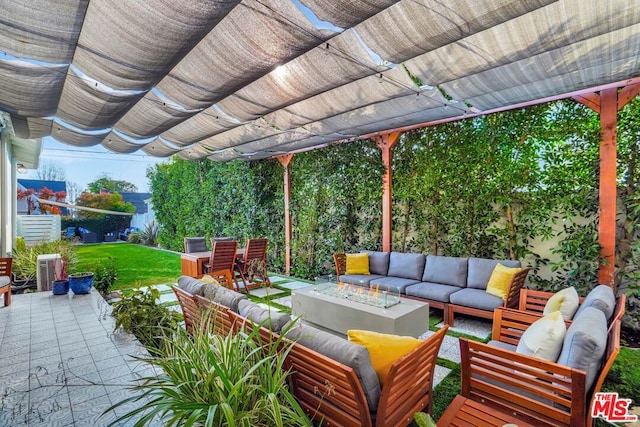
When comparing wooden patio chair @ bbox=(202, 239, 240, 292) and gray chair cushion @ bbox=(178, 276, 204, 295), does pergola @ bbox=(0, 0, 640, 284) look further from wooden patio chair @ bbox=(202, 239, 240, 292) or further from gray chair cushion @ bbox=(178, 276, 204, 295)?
Result: wooden patio chair @ bbox=(202, 239, 240, 292)

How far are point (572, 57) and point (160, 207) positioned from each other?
40.8ft

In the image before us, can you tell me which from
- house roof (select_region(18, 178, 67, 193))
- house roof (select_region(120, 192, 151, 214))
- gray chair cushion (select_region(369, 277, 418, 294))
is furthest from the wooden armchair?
house roof (select_region(120, 192, 151, 214))

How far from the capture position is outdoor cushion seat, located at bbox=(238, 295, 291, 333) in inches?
77.3

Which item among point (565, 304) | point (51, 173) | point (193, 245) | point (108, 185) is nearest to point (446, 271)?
point (565, 304)

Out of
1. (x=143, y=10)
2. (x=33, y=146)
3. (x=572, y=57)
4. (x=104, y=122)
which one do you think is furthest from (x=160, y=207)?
(x=572, y=57)

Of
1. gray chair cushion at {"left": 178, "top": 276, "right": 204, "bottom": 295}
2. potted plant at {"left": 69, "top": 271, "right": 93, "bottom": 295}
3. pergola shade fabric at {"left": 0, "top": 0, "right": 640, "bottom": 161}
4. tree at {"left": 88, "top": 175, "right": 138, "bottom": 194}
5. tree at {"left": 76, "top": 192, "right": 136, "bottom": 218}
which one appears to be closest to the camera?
pergola shade fabric at {"left": 0, "top": 0, "right": 640, "bottom": 161}

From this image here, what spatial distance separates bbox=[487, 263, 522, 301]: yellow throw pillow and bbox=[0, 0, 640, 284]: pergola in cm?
102

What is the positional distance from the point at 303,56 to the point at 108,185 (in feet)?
54.9

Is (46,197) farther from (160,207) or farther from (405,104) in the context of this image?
(405,104)

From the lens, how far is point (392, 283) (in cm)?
470

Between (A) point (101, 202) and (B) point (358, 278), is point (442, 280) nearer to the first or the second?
(B) point (358, 278)

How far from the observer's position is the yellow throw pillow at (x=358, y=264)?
539 centimetres

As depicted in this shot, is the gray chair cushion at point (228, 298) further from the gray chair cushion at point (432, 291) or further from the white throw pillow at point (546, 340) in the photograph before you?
the gray chair cushion at point (432, 291)

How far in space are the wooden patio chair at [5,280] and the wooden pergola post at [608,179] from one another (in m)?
7.51
